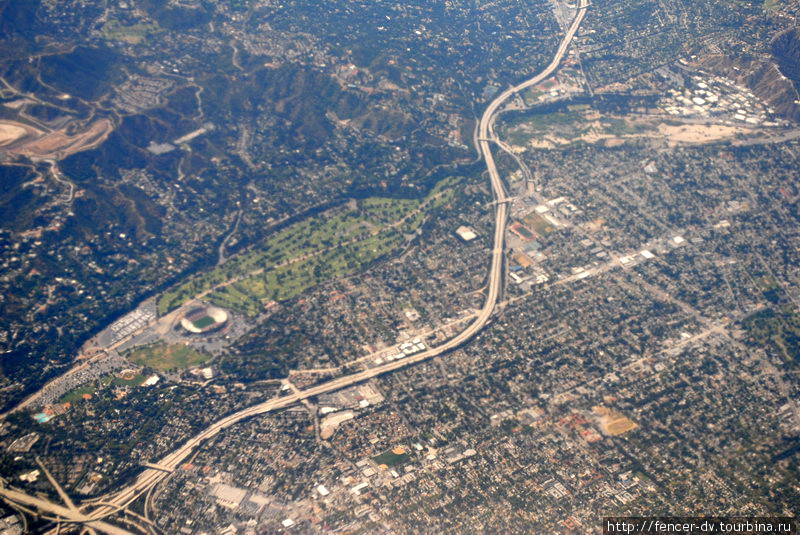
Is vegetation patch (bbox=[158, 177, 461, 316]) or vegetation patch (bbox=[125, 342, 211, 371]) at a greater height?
vegetation patch (bbox=[158, 177, 461, 316])

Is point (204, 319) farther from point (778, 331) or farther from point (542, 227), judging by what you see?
point (778, 331)

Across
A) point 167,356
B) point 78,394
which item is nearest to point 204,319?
point 167,356

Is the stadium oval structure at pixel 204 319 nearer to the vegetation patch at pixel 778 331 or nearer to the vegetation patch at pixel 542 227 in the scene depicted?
the vegetation patch at pixel 542 227

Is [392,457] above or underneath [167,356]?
underneath

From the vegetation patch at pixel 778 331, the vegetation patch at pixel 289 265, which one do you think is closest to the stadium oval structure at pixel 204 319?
the vegetation patch at pixel 289 265

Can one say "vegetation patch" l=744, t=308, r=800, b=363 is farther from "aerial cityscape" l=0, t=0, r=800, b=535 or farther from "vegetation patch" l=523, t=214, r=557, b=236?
"vegetation patch" l=523, t=214, r=557, b=236

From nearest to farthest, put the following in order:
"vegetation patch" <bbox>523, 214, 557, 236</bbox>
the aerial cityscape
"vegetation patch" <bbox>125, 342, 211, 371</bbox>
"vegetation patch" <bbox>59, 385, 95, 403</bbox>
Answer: the aerial cityscape < "vegetation patch" <bbox>59, 385, 95, 403</bbox> < "vegetation patch" <bbox>125, 342, 211, 371</bbox> < "vegetation patch" <bbox>523, 214, 557, 236</bbox>

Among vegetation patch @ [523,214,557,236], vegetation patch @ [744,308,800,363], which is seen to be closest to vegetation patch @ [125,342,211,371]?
vegetation patch @ [523,214,557,236]

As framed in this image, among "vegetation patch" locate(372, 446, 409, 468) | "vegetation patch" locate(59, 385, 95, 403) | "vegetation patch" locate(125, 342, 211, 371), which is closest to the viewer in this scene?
"vegetation patch" locate(372, 446, 409, 468)
